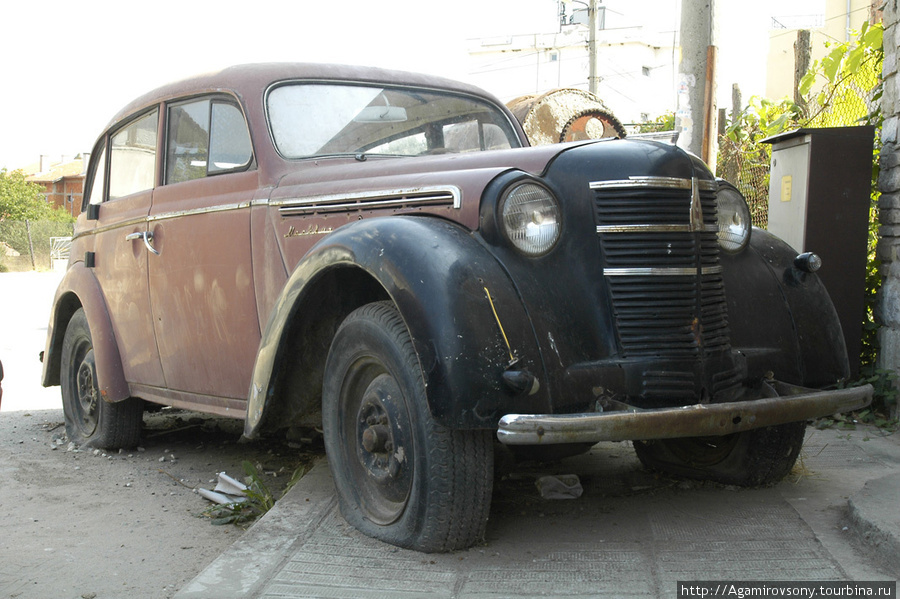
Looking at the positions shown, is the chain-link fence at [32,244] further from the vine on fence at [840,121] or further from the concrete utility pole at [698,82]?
the concrete utility pole at [698,82]

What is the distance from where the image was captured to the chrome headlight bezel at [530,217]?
2.78m

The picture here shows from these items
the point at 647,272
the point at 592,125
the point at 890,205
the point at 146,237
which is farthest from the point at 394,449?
the point at 592,125

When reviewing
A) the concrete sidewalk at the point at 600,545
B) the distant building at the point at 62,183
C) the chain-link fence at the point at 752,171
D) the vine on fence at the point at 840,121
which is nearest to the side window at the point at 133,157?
the concrete sidewalk at the point at 600,545

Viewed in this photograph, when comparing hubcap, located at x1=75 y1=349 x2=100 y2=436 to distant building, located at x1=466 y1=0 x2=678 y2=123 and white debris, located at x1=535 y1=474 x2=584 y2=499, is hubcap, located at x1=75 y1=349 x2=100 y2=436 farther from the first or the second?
distant building, located at x1=466 y1=0 x2=678 y2=123

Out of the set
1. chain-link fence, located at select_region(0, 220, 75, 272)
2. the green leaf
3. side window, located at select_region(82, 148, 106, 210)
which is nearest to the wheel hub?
side window, located at select_region(82, 148, 106, 210)

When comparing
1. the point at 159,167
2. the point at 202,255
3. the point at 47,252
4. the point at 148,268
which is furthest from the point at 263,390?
the point at 47,252

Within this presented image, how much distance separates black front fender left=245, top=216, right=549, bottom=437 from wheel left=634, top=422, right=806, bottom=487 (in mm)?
1271

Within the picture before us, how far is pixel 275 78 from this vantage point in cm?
399

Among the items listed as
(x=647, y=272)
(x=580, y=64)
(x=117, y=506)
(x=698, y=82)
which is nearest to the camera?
(x=647, y=272)

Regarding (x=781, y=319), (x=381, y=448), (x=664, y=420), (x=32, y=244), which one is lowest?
(x=32, y=244)

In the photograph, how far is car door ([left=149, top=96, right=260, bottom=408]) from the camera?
12.6ft

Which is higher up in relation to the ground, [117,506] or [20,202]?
[20,202]

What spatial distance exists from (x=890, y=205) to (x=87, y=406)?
483 centimetres

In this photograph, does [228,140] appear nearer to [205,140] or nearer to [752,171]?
[205,140]
